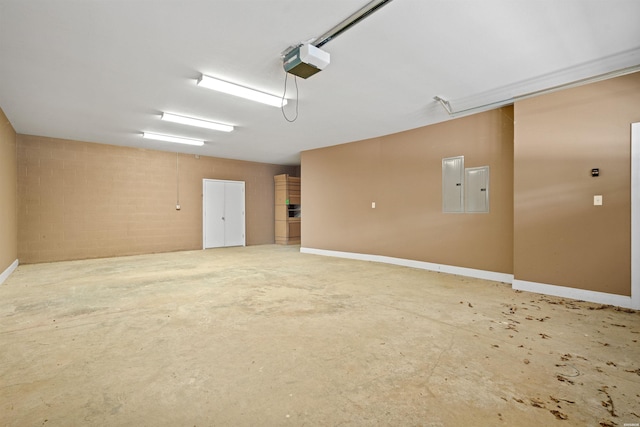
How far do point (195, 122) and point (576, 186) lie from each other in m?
6.17

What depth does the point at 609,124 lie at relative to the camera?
377cm

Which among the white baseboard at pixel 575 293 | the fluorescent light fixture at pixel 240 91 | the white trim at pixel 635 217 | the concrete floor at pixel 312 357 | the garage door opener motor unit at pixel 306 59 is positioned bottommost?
the concrete floor at pixel 312 357

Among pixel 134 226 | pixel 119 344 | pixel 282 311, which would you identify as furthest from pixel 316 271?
pixel 134 226

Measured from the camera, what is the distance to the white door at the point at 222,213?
9.12 m

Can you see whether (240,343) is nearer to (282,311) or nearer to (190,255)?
(282,311)

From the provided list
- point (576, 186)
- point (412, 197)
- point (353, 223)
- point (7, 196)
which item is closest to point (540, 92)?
point (576, 186)

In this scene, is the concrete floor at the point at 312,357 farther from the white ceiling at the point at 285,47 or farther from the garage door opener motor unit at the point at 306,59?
the white ceiling at the point at 285,47

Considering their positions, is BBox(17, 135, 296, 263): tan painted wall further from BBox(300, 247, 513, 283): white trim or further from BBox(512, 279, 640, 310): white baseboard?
BBox(512, 279, 640, 310): white baseboard

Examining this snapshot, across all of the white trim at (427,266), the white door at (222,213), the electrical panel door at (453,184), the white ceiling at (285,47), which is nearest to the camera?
the white ceiling at (285,47)

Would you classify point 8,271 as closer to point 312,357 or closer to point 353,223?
point 312,357

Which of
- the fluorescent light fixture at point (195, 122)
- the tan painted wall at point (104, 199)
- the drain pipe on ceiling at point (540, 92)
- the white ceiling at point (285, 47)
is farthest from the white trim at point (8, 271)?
the drain pipe on ceiling at point (540, 92)

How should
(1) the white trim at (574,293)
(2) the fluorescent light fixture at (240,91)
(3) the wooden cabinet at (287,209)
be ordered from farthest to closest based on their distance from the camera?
(3) the wooden cabinet at (287,209), (2) the fluorescent light fixture at (240,91), (1) the white trim at (574,293)

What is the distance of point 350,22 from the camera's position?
8.71 feet

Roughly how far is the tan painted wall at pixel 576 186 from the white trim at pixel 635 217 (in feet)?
0.14
